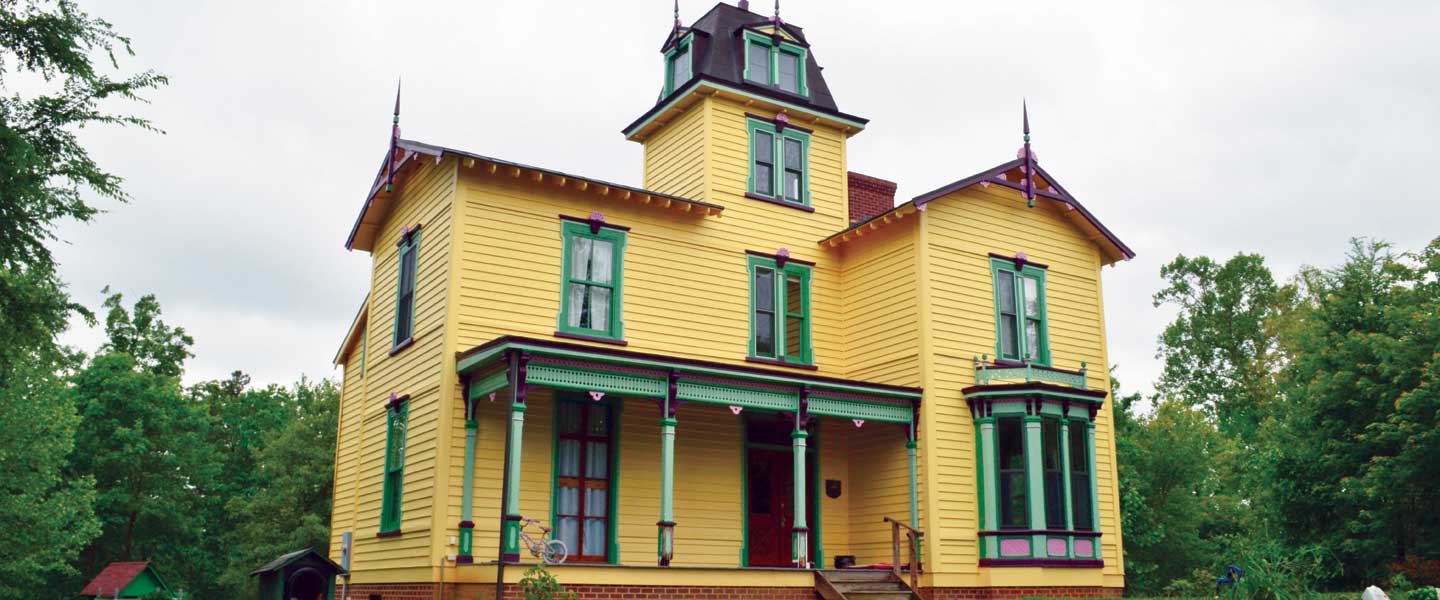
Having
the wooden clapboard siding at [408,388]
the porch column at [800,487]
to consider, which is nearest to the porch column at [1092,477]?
the porch column at [800,487]

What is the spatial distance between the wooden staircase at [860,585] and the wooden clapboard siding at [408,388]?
5.80 metres

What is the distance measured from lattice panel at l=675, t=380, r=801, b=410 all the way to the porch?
2 cm

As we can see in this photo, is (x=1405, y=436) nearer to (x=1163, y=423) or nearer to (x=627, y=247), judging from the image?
(x=1163, y=423)

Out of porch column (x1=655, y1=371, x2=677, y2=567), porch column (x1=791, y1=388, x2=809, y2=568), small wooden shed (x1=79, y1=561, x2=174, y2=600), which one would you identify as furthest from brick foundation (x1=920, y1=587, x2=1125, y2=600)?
small wooden shed (x1=79, y1=561, x2=174, y2=600)

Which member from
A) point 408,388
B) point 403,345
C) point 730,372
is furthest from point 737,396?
point 403,345

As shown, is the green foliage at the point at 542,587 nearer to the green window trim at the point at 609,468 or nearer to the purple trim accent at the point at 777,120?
the green window trim at the point at 609,468

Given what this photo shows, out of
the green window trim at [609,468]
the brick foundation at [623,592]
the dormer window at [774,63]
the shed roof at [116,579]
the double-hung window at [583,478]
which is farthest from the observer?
the shed roof at [116,579]

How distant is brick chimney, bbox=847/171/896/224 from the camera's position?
23.3 meters

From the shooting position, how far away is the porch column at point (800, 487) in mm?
17250

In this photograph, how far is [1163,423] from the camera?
35.4m

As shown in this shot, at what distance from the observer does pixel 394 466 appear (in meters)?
18.6

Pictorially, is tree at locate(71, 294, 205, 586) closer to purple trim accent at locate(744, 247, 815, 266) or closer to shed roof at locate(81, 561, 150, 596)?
shed roof at locate(81, 561, 150, 596)

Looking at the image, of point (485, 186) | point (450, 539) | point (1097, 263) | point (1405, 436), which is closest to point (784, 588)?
point (450, 539)

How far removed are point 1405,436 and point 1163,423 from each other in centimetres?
1278
